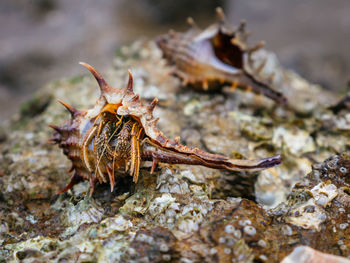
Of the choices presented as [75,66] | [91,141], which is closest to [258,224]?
[91,141]

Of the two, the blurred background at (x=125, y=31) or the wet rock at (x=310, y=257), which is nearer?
the wet rock at (x=310, y=257)

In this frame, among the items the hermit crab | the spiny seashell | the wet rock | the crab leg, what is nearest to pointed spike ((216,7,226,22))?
the spiny seashell

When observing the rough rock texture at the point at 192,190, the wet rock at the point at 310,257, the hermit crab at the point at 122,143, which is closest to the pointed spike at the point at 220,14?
the rough rock texture at the point at 192,190

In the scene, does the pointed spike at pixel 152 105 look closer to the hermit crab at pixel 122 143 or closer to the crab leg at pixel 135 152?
the hermit crab at pixel 122 143

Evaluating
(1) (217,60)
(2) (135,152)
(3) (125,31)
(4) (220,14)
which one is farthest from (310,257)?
(3) (125,31)

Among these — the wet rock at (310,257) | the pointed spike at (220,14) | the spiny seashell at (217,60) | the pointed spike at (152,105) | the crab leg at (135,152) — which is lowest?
the wet rock at (310,257)

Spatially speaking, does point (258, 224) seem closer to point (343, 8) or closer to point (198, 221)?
point (198, 221)
